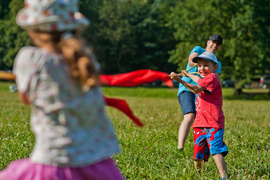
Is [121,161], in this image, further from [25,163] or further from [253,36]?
[253,36]

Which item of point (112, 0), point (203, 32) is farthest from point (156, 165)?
point (112, 0)

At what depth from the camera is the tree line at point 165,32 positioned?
91.7 ft

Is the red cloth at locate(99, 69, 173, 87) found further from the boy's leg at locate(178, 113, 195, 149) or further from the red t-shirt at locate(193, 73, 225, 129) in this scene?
the boy's leg at locate(178, 113, 195, 149)

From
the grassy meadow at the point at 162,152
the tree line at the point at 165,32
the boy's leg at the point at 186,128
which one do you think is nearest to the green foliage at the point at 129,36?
the tree line at the point at 165,32

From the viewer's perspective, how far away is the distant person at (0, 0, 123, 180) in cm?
209

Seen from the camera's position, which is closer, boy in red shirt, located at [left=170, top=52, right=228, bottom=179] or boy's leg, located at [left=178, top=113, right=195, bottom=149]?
boy in red shirt, located at [left=170, top=52, right=228, bottom=179]

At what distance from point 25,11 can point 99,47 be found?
46.4 meters

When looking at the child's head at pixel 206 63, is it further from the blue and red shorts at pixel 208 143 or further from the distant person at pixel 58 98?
the distant person at pixel 58 98

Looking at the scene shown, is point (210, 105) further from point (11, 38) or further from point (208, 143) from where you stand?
point (11, 38)

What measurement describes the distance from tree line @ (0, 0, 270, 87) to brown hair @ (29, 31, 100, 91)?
77.6 ft

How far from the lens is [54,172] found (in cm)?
216

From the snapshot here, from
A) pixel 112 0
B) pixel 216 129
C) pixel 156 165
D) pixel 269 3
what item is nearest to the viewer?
pixel 216 129

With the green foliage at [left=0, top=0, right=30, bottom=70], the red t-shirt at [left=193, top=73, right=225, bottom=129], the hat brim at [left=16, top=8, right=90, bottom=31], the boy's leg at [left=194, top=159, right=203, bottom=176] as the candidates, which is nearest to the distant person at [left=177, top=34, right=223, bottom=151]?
the boy's leg at [left=194, top=159, right=203, bottom=176]

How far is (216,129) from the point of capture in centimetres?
432
